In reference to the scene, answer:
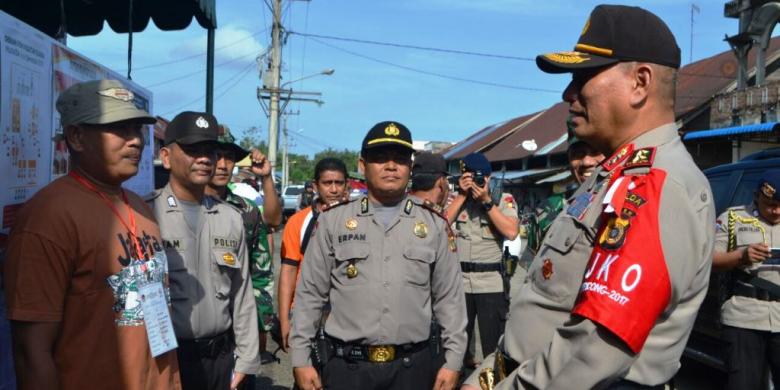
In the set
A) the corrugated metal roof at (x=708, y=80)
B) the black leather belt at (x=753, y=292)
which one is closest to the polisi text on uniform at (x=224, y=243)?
the black leather belt at (x=753, y=292)

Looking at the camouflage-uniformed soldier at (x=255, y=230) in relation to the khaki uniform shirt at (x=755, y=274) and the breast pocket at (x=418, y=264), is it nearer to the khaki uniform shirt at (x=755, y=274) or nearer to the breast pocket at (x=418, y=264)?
the breast pocket at (x=418, y=264)

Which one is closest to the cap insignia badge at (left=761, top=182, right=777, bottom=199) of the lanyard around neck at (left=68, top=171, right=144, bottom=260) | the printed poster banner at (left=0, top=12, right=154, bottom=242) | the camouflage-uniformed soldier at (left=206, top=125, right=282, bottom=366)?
the camouflage-uniformed soldier at (left=206, top=125, right=282, bottom=366)

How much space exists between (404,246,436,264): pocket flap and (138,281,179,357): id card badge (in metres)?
1.23

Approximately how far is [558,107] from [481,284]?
26853mm

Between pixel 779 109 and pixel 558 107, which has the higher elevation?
pixel 558 107

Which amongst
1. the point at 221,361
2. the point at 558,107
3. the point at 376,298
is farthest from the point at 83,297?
the point at 558,107

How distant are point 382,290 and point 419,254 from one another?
0.26m

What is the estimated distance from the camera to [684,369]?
6031 mm

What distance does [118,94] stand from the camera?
2430 mm

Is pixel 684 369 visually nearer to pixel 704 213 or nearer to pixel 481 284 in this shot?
pixel 481 284

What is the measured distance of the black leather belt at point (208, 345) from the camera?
3.10 metres

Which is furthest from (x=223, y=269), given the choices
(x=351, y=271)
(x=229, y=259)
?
(x=351, y=271)

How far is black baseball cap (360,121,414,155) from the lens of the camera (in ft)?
11.1

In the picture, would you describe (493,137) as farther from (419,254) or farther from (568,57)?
(568,57)
